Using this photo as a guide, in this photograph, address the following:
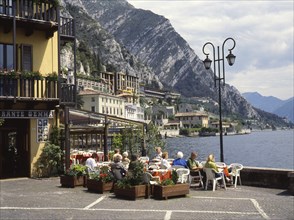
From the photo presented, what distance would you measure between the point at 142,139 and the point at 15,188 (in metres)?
11.4

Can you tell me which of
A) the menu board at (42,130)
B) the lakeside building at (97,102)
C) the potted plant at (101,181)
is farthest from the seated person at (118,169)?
the lakeside building at (97,102)

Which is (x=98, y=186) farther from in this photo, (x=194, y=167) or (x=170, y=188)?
(x=194, y=167)

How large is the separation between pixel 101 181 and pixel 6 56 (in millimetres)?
8823

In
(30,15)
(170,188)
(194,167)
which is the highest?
(30,15)

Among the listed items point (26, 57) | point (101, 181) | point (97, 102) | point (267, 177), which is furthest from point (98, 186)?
point (97, 102)

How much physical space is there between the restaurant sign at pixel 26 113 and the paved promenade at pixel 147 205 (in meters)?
4.71

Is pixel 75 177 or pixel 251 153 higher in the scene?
pixel 75 177

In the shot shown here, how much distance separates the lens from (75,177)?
55.7 ft

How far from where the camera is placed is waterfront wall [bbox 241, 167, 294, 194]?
1658cm

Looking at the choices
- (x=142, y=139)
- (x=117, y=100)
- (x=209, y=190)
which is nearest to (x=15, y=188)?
(x=209, y=190)

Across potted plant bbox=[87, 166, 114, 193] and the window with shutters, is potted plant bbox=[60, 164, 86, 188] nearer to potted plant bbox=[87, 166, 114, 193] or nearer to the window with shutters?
potted plant bbox=[87, 166, 114, 193]

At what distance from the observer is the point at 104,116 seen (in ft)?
80.1

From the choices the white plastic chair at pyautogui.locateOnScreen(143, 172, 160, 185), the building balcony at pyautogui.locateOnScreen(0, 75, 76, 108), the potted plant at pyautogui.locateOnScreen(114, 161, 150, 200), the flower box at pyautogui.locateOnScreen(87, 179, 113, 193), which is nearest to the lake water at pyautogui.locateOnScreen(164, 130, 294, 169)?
the building balcony at pyautogui.locateOnScreen(0, 75, 76, 108)

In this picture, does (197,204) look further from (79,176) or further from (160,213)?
(79,176)
